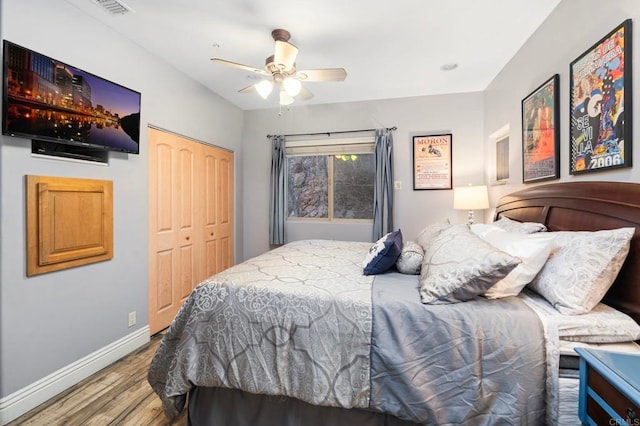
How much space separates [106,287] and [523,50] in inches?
160

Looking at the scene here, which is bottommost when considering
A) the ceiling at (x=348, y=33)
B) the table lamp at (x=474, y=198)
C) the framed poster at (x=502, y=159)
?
the table lamp at (x=474, y=198)

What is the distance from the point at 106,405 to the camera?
1829mm

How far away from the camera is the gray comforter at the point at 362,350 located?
1229 mm

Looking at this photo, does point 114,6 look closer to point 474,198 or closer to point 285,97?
point 285,97

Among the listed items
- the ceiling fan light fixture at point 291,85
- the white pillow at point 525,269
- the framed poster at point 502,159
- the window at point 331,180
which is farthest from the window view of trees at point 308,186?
the white pillow at point 525,269

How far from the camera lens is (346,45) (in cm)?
254

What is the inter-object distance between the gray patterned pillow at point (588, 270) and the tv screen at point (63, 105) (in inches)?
117

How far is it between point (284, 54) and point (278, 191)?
224cm

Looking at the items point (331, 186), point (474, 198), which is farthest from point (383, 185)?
point (474, 198)

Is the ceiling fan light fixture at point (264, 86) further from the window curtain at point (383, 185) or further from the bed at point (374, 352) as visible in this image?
the window curtain at point (383, 185)

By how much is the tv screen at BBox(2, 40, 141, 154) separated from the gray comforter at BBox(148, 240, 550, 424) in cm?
145

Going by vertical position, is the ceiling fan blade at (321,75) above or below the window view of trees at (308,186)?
above

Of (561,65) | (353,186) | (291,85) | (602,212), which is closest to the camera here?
(602,212)

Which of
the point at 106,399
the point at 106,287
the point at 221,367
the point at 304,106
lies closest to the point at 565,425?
the point at 221,367
